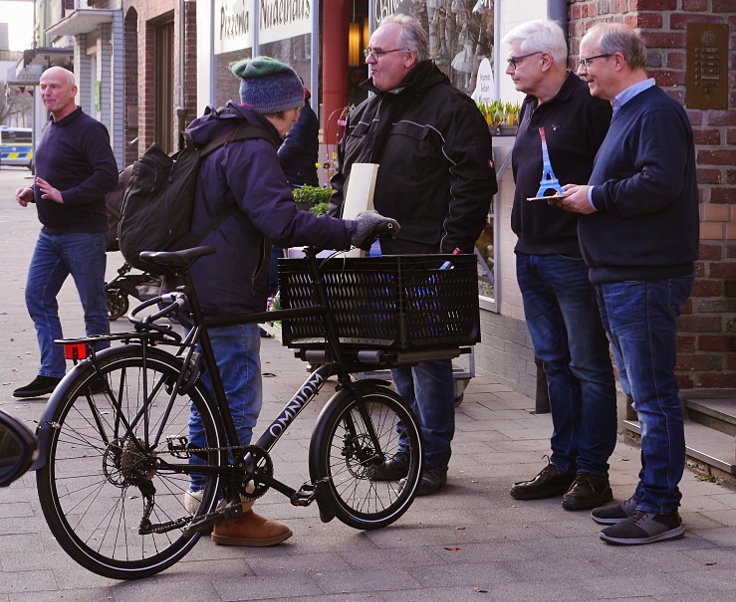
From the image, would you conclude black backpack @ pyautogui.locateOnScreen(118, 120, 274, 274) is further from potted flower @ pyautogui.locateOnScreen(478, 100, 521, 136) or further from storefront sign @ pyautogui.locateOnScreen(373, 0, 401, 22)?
storefront sign @ pyautogui.locateOnScreen(373, 0, 401, 22)

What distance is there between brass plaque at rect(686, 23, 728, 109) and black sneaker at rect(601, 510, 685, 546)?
2434 mm

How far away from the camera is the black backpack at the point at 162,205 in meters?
4.75

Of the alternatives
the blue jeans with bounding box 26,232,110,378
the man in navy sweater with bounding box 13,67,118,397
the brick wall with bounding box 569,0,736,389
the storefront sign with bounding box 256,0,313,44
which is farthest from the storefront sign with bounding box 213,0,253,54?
the brick wall with bounding box 569,0,736,389

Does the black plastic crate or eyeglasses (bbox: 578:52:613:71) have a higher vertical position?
eyeglasses (bbox: 578:52:613:71)

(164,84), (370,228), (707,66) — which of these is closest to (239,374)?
(370,228)

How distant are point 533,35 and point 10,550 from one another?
9.59ft

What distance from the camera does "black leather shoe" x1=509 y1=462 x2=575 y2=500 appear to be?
5723mm

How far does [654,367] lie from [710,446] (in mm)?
1299

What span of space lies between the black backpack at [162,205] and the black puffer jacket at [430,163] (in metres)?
1.09

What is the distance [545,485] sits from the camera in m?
5.73

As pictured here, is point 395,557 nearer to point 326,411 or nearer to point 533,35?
point 326,411

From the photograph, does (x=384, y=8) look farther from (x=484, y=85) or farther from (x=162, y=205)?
(x=162, y=205)

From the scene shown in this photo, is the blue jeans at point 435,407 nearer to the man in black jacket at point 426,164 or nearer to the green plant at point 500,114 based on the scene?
the man in black jacket at point 426,164

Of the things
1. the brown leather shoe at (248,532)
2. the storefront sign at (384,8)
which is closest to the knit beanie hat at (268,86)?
the brown leather shoe at (248,532)
